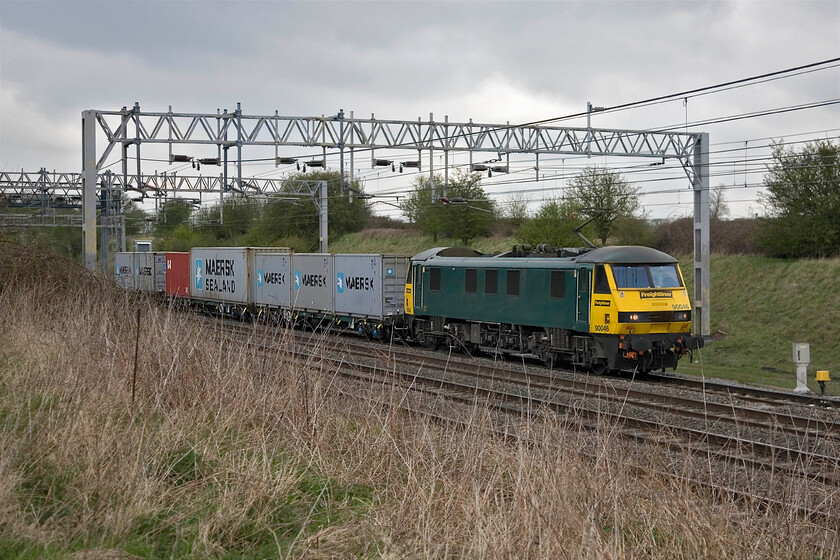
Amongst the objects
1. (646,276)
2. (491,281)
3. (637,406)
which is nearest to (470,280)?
(491,281)

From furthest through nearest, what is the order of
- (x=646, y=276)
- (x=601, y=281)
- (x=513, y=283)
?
(x=513, y=283) → (x=646, y=276) → (x=601, y=281)

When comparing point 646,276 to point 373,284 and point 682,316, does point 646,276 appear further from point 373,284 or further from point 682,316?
point 373,284

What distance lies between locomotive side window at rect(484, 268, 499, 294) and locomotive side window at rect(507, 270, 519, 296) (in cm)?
49

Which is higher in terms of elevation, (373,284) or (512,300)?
(373,284)

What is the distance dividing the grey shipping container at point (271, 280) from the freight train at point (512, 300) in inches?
2.9


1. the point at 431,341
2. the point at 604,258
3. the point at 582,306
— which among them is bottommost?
the point at 431,341

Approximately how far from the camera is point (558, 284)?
19.2 metres

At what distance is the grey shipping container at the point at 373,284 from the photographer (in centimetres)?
2622

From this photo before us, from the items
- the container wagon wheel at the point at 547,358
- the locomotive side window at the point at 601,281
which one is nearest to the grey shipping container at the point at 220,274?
the container wagon wheel at the point at 547,358

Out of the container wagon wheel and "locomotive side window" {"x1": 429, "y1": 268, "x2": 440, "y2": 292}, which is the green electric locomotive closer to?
the container wagon wheel

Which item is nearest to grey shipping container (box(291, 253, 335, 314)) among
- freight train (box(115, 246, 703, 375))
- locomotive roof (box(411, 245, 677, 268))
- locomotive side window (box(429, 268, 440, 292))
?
freight train (box(115, 246, 703, 375))

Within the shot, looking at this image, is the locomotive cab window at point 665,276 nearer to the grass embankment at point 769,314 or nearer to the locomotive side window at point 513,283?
the locomotive side window at point 513,283

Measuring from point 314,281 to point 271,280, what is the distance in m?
3.32

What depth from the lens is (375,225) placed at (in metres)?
74.2
